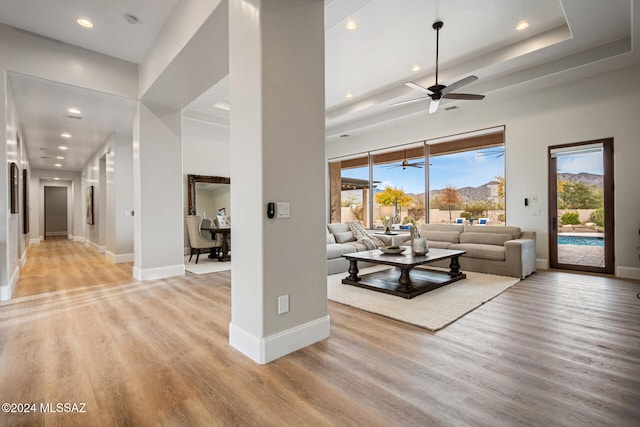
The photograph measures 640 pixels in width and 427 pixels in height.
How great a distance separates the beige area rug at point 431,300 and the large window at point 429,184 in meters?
1.48

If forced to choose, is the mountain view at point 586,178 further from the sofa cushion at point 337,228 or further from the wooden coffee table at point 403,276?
the sofa cushion at point 337,228

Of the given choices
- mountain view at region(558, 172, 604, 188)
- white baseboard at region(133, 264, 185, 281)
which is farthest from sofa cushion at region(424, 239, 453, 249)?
white baseboard at region(133, 264, 185, 281)

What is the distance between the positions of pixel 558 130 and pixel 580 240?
1.92 m

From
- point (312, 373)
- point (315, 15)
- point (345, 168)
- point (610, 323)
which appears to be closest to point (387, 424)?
point (312, 373)

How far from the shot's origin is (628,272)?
4.57 m

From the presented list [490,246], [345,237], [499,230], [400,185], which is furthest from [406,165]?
[490,246]

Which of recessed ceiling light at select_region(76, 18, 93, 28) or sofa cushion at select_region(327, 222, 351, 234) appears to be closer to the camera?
recessed ceiling light at select_region(76, 18, 93, 28)

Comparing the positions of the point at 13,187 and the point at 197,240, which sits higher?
the point at 13,187

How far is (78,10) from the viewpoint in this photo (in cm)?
337

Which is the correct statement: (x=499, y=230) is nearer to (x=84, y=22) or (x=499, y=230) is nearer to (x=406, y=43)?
(x=406, y=43)

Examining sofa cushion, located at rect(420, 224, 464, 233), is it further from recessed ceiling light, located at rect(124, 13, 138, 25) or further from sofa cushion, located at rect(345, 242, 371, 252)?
recessed ceiling light, located at rect(124, 13, 138, 25)

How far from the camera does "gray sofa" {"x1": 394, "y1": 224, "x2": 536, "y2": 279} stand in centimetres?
466

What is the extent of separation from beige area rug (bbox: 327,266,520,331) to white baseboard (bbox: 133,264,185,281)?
2.60 m

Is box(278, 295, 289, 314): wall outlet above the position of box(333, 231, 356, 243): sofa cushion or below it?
below
